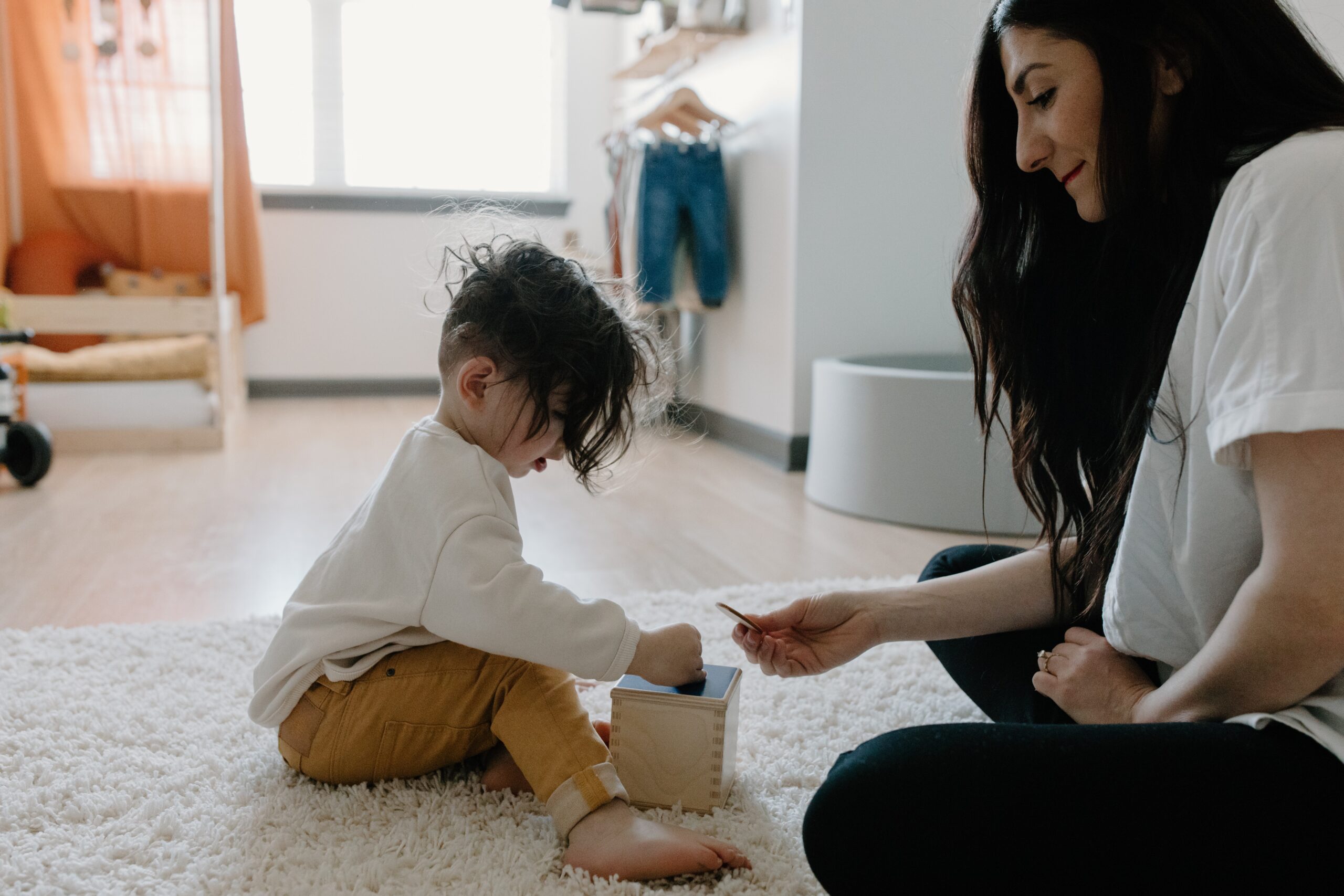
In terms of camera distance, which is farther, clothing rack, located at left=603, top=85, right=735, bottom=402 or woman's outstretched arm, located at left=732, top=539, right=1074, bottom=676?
clothing rack, located at left=603, top=85, right=735, bottom=402

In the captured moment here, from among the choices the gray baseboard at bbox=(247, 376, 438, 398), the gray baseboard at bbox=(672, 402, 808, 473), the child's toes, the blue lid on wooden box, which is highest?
the blue lid on wooden box

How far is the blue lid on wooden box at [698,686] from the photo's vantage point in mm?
940

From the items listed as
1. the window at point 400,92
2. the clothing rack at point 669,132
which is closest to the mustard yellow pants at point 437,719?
the clothing rack at point 669,132

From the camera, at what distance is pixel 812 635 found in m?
1.01

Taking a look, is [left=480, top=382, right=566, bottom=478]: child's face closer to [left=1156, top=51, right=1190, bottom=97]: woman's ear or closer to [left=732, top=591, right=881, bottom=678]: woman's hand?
[left=732, top=591, right=881, bottom=678]: woman's hand

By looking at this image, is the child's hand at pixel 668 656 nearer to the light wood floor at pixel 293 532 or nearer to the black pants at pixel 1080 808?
the black pants at pixel 1080 808

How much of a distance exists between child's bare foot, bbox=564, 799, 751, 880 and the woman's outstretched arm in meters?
0.18

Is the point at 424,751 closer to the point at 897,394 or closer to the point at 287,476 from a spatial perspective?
the point at 897,394

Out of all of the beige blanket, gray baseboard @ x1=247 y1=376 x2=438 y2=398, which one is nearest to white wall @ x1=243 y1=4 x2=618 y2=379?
gray baseboard @ x1=247 y1=376 x2=438 y2=398

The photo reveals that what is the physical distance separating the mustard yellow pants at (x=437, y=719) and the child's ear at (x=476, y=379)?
0.71 ft

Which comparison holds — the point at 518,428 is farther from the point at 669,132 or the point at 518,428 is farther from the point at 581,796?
the point at 669,132

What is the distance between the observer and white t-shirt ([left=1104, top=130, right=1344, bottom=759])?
60cm

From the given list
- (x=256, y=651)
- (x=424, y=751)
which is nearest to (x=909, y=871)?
(x=424, y=751)

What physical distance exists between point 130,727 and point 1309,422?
3.54 feet
